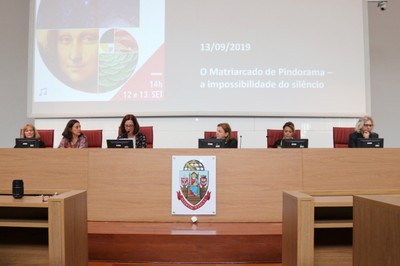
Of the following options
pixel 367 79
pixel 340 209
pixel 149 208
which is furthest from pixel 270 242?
pixel 367 79

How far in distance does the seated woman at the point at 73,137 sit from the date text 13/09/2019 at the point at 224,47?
6.61 ft

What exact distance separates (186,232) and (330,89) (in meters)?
3.41

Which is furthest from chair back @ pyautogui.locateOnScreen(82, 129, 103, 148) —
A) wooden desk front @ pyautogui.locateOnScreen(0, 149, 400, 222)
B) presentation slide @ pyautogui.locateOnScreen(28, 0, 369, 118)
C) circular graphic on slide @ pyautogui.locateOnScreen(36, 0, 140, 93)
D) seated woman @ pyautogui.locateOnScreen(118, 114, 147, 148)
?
wooden desk front @ pyautogui.locateOnScreen(0, 149, 400, 222)

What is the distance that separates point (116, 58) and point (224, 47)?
146 centimetres

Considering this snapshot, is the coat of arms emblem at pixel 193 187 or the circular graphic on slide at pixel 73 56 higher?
the circular graphic on slide at pixel 73 56

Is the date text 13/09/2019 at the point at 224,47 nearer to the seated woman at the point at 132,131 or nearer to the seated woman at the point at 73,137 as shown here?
the seated woman at the point at 132,131

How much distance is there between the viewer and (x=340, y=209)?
243cm

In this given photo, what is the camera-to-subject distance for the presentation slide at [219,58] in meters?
5.34

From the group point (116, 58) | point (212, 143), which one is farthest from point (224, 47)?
point (212, 143)

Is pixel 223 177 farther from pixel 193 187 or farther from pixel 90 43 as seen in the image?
pixel 90 43

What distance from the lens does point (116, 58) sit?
538cm

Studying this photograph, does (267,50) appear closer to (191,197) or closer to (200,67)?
(200,67)

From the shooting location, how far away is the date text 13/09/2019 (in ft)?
17.5

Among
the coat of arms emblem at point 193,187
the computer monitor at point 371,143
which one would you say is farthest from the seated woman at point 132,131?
the computer monitor at point 371,143
